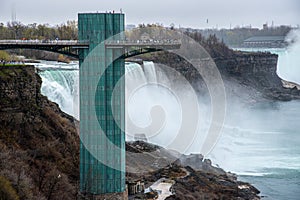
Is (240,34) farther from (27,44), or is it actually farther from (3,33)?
(27,44)

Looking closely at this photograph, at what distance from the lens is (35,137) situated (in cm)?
3272

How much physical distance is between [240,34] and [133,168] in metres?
146

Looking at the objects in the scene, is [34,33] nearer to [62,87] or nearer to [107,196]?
[62,87]

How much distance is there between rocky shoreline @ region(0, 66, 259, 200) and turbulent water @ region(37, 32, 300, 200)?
341 cm

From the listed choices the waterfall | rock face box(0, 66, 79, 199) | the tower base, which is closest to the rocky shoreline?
rock face box(0, 66, 79, 199)

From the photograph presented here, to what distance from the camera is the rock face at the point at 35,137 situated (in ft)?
91.6

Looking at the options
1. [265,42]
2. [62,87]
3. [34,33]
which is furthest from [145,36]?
[265,42]

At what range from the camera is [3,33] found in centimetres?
6094

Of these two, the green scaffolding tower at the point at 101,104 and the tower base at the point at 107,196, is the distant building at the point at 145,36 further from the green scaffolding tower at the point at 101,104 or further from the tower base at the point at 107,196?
the tower base at the point at 107,196

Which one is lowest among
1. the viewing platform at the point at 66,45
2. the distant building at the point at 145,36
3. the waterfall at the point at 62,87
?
the waterfall at the point at 62,87

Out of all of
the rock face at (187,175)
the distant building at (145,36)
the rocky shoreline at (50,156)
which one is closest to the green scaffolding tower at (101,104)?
the rocky shoreline at (50,156)

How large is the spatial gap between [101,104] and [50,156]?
6.09 meters

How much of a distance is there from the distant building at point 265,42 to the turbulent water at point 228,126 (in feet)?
281

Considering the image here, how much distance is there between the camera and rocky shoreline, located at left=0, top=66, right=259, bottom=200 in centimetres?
2819
